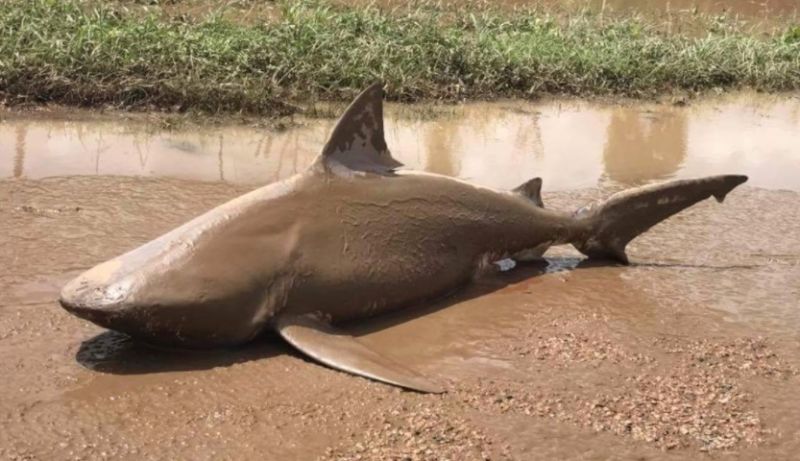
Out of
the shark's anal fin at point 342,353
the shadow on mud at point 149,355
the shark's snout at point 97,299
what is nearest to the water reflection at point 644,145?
the shark's anal fin at point 342,353

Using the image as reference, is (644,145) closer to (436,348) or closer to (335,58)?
(335,58)

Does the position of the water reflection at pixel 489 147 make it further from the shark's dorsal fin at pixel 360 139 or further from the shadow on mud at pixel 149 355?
the shadow on mud at pixel 149 355

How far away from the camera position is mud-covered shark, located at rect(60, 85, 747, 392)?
4.73 m

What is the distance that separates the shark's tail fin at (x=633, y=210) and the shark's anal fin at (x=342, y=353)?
1998 mm

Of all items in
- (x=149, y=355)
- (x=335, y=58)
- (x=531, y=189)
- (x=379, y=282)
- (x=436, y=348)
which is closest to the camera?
(x=149, y=355)

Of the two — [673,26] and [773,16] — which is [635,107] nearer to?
[673,26]

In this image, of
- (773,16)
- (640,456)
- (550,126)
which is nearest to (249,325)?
(640,456)

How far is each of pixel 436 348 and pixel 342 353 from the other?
0.58 meters

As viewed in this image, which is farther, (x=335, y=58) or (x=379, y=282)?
(x=335, y=58)

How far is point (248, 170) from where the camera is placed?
820 cm

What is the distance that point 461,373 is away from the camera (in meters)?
5.02

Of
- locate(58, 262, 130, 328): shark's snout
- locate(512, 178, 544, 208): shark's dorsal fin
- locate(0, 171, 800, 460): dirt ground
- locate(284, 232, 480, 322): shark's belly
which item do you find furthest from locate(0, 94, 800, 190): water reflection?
locate(58, 262, 130, 328): shark's snout

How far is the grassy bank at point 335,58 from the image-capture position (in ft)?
31.7

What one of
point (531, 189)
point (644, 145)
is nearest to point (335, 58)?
point (644, 145)
